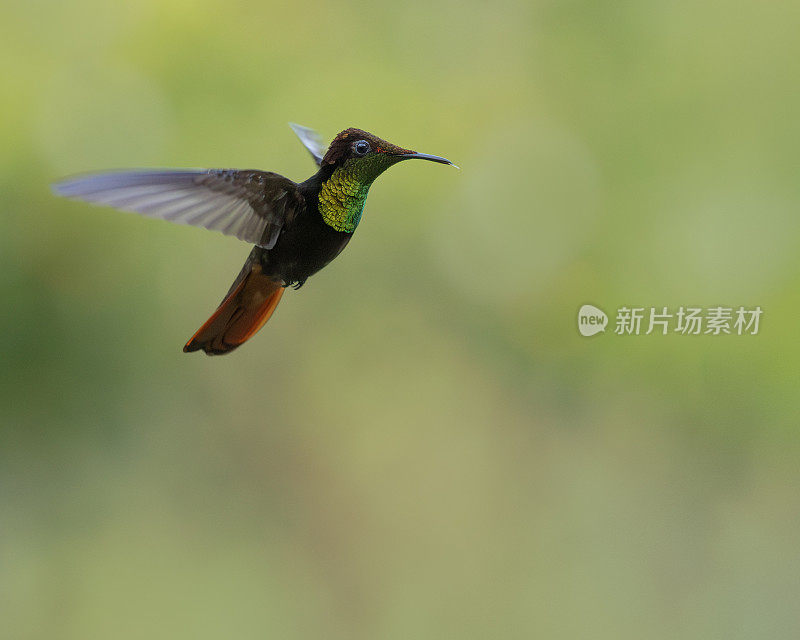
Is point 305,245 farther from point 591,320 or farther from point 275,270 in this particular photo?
point 591,320

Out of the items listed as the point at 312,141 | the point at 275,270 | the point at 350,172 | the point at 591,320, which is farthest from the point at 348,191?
the point at 591,320

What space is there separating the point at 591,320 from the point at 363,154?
1.67 meters

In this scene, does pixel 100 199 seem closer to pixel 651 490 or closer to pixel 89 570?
pixel 89 570

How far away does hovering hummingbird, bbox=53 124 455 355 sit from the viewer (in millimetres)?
460

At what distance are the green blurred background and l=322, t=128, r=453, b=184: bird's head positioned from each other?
4.94 ft

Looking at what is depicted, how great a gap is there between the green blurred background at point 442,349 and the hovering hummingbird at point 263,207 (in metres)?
1.44

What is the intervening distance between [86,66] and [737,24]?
5.66 feet

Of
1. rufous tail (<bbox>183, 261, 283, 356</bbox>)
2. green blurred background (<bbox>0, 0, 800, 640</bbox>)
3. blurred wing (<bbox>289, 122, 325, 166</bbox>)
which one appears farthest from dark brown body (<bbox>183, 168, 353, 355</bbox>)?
green blurred background (<bbox>0, 0, 800, 640</bbox>)

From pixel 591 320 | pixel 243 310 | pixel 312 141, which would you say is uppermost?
pixel 591 320

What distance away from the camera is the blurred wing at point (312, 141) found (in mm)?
703

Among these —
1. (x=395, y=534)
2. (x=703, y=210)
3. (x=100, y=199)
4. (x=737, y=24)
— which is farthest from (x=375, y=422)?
(x=100, y=199)

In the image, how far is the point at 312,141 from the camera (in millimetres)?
738

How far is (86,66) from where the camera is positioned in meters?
2.01

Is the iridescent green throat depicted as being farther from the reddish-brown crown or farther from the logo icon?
the logo icon
